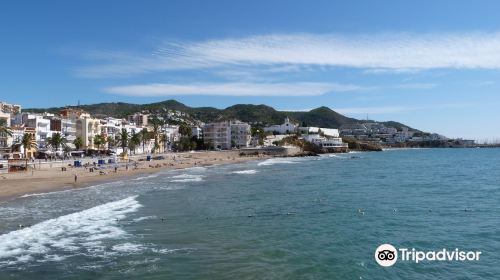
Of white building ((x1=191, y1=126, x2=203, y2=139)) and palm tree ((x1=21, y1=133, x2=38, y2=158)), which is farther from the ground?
white building ((x1=191, y1=126, x2=203, y2=139))

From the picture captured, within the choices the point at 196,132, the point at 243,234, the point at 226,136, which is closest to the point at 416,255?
the point at 243,234

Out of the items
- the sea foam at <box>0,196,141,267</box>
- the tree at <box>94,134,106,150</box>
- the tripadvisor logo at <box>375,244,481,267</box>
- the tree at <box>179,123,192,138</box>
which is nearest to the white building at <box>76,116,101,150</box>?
the tree at <box>94,134,106,150</box>

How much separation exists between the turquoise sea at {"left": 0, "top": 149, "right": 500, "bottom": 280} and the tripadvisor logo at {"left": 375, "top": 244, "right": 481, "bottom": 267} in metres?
0.28

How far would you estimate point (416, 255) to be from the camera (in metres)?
15.3

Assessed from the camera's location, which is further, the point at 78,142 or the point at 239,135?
the point at 239,135

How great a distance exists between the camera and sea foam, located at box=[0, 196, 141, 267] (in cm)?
1617

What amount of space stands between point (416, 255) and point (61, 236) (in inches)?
538

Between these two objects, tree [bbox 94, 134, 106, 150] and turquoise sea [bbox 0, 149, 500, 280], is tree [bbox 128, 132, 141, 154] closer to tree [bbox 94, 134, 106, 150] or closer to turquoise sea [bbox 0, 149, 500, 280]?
tree [bbox 94, 134, 106, 150]

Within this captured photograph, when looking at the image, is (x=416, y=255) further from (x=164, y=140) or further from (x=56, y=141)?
(x=164, y=140)

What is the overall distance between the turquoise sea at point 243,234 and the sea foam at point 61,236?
0.14 feet

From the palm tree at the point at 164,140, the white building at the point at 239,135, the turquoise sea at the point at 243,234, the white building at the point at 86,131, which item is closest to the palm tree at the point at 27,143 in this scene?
the white building at the point at 86,131

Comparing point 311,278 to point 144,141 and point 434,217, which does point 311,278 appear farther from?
point 144,141

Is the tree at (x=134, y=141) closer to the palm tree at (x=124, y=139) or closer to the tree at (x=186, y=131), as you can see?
the palm tree at (x=124, y=139)

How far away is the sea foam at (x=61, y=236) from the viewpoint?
53.1ft
